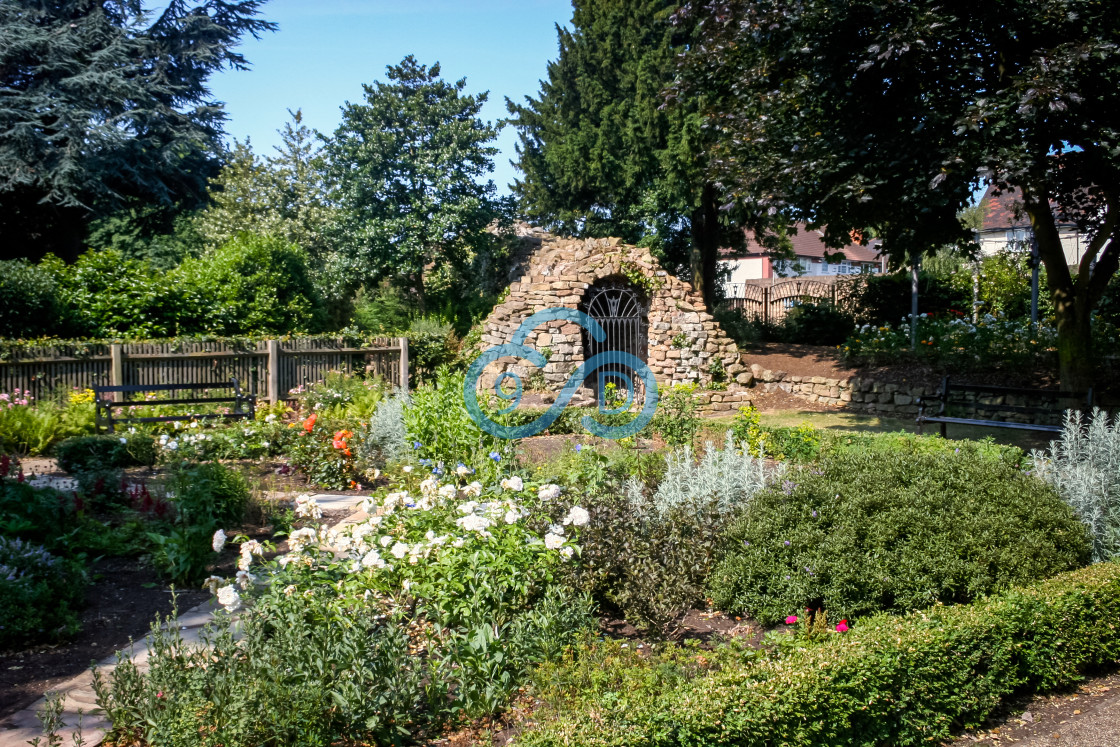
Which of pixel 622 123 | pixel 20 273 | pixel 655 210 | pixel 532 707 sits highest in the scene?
pixel 622 123

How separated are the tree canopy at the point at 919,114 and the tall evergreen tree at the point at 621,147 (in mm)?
6694

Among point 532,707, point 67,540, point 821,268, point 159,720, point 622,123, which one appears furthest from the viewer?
point 821,268

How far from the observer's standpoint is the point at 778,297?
23.3 m

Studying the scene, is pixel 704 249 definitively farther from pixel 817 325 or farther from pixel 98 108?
pixel 98 108

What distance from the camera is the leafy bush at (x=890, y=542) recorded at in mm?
4324

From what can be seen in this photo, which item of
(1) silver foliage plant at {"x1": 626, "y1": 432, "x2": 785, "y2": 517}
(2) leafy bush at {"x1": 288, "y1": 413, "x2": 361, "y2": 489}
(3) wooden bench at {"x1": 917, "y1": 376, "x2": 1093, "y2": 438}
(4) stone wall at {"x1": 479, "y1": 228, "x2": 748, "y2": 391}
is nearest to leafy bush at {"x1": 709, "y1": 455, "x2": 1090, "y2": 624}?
(1) silver foliage plant at {"x1": 626, "y1": 432, "x2": 785, "y2": 517}

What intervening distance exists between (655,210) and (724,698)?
1619cm

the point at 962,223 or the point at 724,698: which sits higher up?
the point at 962,223

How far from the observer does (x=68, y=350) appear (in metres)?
11.5

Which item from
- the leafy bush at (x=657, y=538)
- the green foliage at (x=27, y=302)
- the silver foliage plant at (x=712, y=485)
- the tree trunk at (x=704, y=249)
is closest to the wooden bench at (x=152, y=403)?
the green foliage at (x=27, y=302)

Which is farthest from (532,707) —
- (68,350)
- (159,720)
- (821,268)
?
(821,268)

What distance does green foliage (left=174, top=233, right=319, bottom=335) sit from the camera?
14492mm

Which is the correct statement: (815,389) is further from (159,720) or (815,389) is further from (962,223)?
(159,720)

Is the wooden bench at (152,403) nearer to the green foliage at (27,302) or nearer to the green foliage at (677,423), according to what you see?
the green foliage at (27,302)
